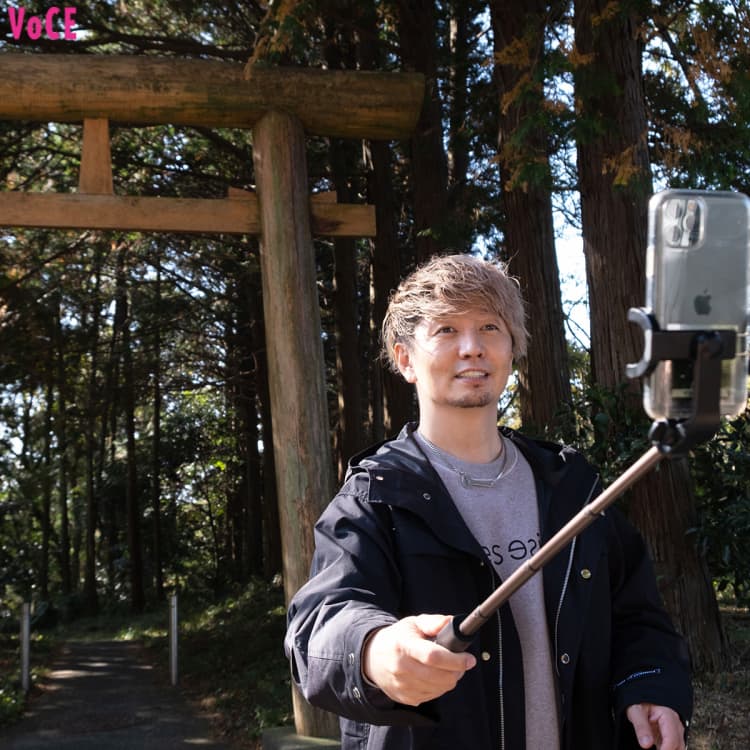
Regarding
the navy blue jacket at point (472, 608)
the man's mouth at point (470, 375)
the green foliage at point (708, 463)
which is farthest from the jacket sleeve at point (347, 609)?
the green foliage at point (708, 463)

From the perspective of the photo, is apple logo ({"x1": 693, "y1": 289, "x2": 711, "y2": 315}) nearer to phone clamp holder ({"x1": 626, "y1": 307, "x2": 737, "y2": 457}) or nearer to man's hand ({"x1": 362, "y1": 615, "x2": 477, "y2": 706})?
phone clamp holder ({"x1": 626, "y1": 307, "x2": 737, "y2": 457})

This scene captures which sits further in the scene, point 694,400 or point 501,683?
point 501,683

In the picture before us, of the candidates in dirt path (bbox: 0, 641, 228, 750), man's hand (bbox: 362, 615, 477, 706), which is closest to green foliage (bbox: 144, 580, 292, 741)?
dirt path (bbox: 0, 641, 228, 750)

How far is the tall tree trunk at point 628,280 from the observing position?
6363 millimetres

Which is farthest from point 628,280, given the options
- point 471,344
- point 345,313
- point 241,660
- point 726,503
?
point 241,660

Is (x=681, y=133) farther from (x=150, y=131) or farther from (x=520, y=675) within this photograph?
(x=150, y=131)

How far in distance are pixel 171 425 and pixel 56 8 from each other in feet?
62.1

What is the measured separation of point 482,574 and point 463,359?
1.69ft

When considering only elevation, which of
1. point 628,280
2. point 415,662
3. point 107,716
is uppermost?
point 628,280

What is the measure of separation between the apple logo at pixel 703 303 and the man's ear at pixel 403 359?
1295 mm

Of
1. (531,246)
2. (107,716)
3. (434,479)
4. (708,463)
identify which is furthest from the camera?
(107,716)

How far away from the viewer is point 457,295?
2.31m

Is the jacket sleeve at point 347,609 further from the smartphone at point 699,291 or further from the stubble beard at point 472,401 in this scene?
the smartphone at point 699,291

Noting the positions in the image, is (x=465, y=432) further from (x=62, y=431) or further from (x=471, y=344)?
(x=62, y=431)
